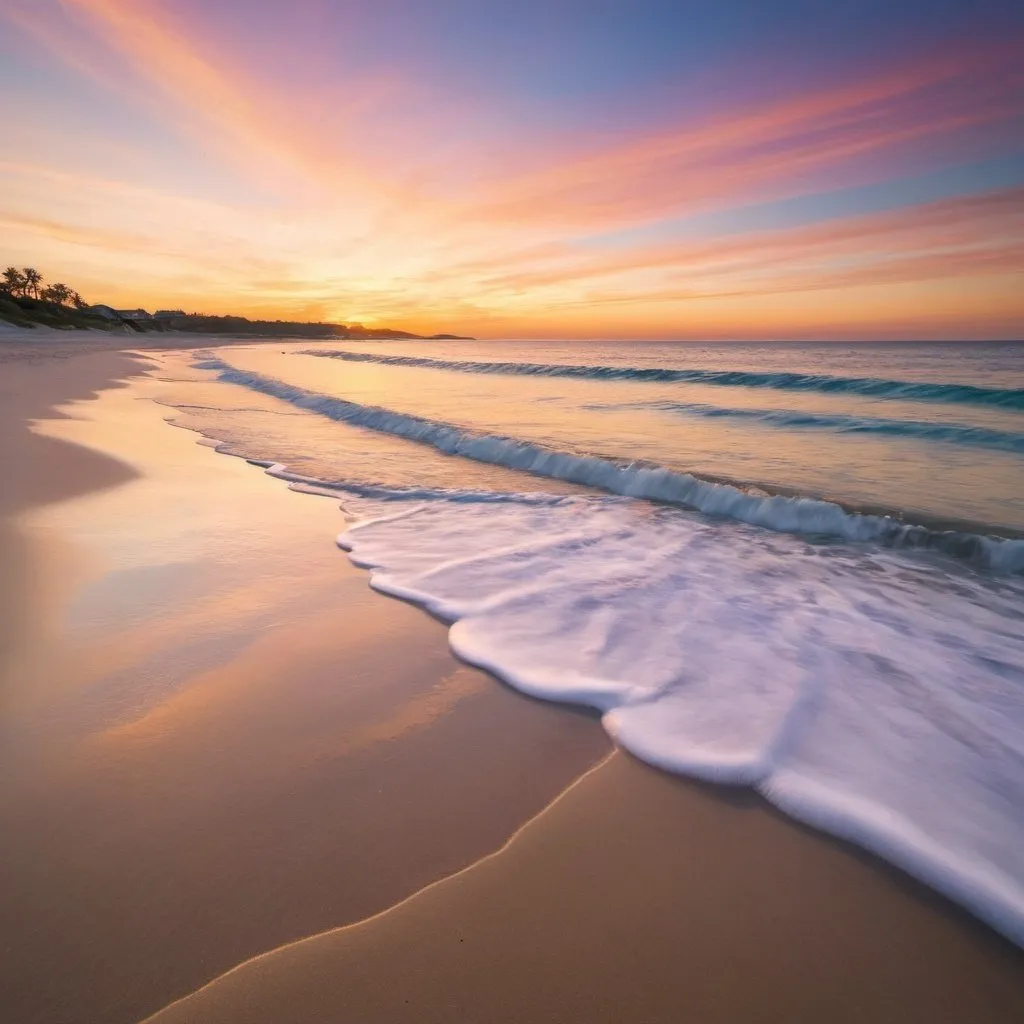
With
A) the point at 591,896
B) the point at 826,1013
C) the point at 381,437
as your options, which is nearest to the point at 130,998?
the point at 591,896

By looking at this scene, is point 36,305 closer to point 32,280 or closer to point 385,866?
point 32,280

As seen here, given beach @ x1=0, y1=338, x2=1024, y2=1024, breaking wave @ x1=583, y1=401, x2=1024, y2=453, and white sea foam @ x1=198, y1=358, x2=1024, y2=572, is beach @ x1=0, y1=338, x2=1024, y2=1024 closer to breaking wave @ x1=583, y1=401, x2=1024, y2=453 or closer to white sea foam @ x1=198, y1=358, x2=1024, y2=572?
white sea foam @ x1=198, y1=358, x2=1024, y2=572

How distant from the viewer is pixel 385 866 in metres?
1.80

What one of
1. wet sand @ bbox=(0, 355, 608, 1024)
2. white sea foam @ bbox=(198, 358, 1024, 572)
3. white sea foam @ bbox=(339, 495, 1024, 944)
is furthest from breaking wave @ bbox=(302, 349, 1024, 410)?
wet sand @ bbox=(0, 355, 608, 1024)

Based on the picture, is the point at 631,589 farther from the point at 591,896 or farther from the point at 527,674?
the point at 591,896

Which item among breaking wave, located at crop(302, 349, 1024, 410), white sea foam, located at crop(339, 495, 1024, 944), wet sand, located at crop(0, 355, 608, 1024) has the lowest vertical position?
wet sand, located at crop(0, 355, 608, 1024)

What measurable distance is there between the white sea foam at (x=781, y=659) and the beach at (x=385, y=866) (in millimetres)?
204

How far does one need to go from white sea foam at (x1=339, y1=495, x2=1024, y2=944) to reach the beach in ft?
0.67

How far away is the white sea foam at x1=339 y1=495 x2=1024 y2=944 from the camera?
215 centimetres

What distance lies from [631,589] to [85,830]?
3.30 metres

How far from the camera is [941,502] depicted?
266 inches

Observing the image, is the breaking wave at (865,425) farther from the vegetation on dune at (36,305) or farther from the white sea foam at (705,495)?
the vegetation on dune at (36,305)

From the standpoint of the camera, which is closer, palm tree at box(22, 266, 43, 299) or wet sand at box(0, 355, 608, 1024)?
wet sand at box(0, 355, 608, 1024)

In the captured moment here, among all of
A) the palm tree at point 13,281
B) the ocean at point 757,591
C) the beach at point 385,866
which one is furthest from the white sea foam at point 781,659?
the palm tree at point 13,281
